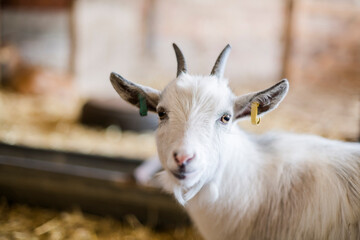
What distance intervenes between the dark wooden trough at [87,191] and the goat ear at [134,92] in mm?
1341

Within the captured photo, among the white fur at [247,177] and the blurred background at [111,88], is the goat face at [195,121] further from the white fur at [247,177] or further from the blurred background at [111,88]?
the blurred background at [111,88]

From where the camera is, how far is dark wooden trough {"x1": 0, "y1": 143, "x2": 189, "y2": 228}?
132 inches

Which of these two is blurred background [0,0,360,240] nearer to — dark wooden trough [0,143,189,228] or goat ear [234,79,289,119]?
dark wooden trough [0,143,189,228]

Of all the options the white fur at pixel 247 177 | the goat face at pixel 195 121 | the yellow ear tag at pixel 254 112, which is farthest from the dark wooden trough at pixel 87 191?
the yellow ear tag at pixel 254 112

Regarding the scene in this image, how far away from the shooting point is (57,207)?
3.67 metres

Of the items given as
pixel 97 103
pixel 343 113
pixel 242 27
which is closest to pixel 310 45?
pixel 242 27

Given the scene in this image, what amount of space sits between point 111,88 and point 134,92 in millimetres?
5787

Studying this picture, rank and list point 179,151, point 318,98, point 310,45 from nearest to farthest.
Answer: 1. point 179,151
2. point 318,98
3. point 310,45

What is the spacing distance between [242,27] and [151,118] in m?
4.73

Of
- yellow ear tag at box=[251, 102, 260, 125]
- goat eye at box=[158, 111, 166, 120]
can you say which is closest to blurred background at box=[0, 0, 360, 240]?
goat eye at box=[158, 111, 166, 120]

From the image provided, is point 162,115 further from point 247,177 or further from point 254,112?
point 247,177

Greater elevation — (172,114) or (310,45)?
(310,45)

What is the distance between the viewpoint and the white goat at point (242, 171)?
6.29 ft

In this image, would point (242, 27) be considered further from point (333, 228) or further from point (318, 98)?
point (333, 228)
